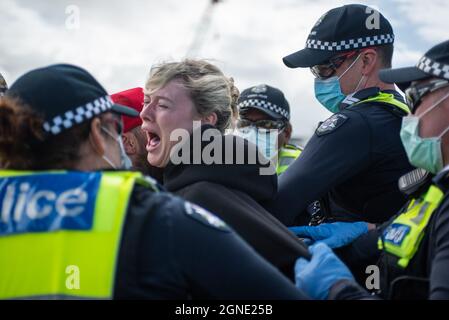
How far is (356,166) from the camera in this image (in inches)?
134

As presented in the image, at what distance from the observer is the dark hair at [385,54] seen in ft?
12.8

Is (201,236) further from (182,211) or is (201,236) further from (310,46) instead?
(310,46)

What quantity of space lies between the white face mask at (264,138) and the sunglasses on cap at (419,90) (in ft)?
11.9

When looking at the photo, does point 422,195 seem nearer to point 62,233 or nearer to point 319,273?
point 319,273

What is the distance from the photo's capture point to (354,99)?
3.81 metres

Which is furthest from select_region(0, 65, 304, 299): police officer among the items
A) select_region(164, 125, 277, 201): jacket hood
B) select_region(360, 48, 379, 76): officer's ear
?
select_region(360, 48, 379, 76): officer's ear

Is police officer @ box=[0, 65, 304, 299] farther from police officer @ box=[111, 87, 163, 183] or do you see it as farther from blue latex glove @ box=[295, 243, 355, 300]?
police officer @ box=[111, 87, 163, 183]

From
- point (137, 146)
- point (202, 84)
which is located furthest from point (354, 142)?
point (137, 146)

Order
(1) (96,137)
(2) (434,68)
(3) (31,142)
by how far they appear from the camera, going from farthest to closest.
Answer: (2) (434,68), (1) (96,137), (3) (31,142)

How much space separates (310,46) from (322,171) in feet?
3.30

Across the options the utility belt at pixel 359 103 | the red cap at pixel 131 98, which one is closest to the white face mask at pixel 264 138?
the red cap at pixel 131 98

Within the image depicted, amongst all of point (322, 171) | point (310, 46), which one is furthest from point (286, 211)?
point (310, 46)

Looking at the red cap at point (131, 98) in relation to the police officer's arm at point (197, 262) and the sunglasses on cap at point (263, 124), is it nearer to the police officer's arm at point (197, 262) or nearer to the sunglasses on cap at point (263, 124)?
the police officer's arm at point (197, 262)

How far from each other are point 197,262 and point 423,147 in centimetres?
127
